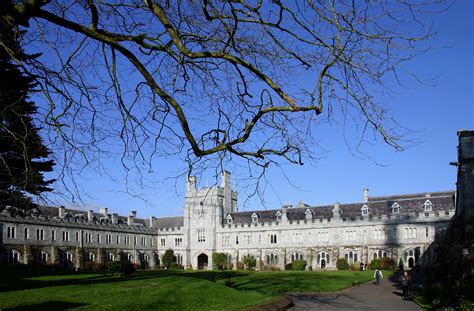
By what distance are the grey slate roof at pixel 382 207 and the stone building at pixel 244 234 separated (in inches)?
4.1

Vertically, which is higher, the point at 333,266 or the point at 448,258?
the point at 448,258

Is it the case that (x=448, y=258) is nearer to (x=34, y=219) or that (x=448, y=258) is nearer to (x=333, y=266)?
(x=333, y=266)

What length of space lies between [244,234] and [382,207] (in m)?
17.1

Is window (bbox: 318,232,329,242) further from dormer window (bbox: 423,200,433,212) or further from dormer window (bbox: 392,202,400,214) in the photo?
dormer window (bbox: 423,200,433,212)

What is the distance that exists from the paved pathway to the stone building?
22818 mm

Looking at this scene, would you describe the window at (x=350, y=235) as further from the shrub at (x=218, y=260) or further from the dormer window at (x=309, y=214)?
the shrub at (x=218, y=260)

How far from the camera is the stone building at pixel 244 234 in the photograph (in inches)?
2024

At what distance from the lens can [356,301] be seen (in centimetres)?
2023

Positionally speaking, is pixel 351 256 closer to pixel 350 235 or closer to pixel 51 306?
pixel 350 235

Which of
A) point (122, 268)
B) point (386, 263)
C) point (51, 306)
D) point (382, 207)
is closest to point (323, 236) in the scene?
point (382, 207)

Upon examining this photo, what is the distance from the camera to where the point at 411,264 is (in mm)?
52281

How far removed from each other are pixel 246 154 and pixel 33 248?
50489 millimetres

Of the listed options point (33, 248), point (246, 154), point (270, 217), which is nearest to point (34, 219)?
point (33, 248)

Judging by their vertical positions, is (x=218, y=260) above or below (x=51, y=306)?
below
